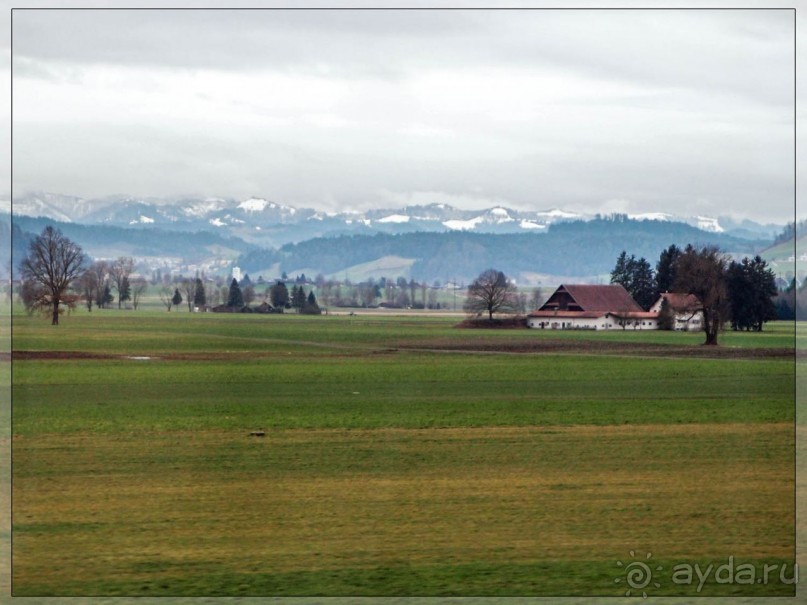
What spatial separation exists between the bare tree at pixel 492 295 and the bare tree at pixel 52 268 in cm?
1809

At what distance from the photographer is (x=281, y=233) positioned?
6053 cm

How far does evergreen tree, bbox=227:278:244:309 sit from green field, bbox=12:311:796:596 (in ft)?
40.2

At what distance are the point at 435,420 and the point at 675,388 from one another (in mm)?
10060

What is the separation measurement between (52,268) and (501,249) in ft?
86.6

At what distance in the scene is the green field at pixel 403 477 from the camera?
10.1 metres

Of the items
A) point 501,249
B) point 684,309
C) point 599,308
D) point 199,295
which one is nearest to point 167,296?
point 199,295

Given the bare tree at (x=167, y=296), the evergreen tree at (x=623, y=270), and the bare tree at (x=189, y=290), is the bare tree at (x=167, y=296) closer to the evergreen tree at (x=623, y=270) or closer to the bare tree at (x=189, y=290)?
the bare tree at (x=189, y=290)

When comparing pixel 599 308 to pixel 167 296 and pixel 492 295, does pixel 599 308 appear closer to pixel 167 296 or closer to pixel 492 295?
pixel 492 295

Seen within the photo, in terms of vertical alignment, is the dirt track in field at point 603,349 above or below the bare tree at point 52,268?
below

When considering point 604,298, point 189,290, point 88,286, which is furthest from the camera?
point 189,290

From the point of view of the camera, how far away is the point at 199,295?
52.4m

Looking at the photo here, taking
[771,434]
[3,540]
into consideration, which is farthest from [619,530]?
[771,434]

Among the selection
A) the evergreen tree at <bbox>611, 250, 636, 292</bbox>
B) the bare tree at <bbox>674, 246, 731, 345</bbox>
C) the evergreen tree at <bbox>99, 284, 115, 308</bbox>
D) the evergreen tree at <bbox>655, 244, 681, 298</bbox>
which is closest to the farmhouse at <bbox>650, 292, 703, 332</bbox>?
the bare tree at <bbox>674, 246, 731, 345</bbox>

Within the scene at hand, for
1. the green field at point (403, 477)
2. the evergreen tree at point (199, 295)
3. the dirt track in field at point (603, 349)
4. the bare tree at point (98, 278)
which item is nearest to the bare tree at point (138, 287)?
the bare tree at point (98, 278)
